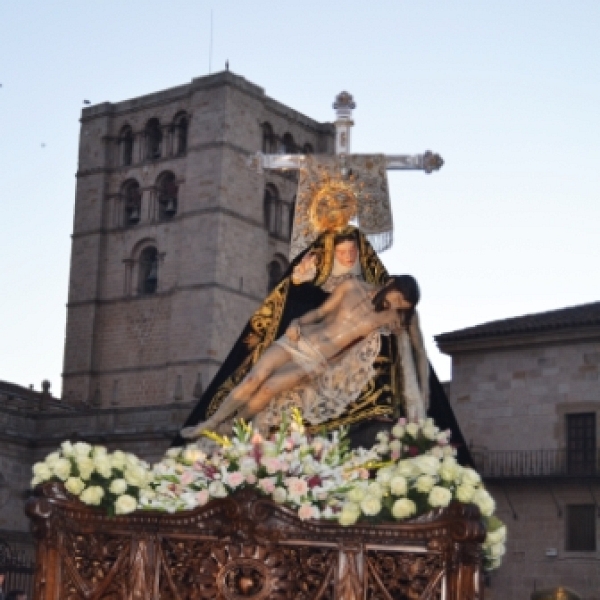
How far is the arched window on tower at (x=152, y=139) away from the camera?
79.8 metres

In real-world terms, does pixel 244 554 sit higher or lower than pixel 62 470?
lower

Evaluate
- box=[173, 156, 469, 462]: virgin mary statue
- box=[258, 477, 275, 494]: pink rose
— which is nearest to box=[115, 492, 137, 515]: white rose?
box=[258, 477, 275, 494]: pink rose

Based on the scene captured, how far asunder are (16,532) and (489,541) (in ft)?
139

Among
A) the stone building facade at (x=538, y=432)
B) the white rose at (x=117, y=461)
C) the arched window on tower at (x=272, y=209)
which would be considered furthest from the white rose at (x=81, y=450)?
the arched window on tower at (x=272, y=209)

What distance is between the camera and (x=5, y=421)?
2194 inches

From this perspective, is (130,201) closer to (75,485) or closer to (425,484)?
(75,485)

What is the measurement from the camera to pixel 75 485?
824 cm

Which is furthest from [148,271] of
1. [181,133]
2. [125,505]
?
[125,505]

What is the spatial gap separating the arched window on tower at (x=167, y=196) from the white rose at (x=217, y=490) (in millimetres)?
70572

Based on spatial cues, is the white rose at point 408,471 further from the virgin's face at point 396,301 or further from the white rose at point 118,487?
the virgin's face at point 396,301

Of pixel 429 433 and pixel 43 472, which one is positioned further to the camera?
pixel 429 433

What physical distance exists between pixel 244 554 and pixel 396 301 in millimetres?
3615

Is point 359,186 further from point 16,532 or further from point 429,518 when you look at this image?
point 16,532

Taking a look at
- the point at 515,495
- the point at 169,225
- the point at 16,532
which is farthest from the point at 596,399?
the point at 169,225
